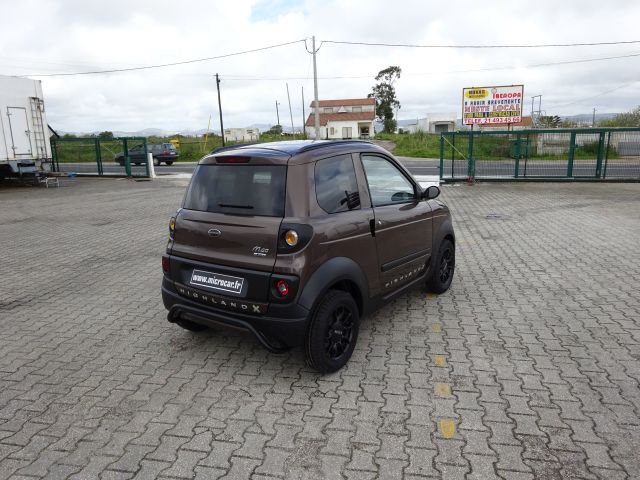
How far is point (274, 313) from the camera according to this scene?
10.7 ft

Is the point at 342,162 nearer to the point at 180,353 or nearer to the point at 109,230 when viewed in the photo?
the point at 180,353

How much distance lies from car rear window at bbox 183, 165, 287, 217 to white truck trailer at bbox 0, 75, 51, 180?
1586cm

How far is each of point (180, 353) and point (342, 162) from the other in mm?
2130

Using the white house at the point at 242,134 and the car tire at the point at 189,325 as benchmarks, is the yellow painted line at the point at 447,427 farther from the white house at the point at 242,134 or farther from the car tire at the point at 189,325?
the white house at the point at 242,134

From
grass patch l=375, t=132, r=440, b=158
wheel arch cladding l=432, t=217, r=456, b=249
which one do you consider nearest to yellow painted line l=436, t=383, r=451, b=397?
wheel arch cladding l=432, t=217, r=456, b=249

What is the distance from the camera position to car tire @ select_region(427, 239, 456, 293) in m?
5.05

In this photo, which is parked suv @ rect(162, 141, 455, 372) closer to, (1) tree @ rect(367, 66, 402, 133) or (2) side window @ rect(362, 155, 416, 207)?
(2) side window @ rect(362, 155, 416, 207)

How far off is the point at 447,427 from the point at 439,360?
2.97ft

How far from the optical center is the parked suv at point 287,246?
10.8 ft

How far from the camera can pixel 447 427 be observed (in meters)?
2.91

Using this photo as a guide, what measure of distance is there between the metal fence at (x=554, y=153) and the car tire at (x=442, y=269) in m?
11.3

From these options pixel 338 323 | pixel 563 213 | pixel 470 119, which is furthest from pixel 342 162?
pixel 470 119

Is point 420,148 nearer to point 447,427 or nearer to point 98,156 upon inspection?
point 98,156

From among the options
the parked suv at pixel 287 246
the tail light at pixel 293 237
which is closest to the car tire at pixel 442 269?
the parked suv at pixel 287 246
